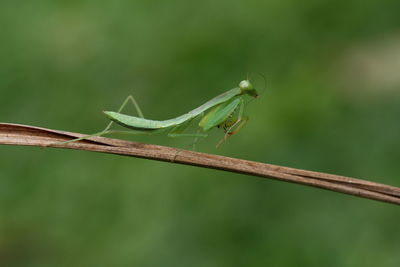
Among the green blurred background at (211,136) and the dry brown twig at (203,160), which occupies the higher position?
the green blurred background at (211,136)

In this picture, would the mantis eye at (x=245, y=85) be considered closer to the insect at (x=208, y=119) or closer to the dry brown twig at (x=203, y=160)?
the insect at (x=208, y=119)

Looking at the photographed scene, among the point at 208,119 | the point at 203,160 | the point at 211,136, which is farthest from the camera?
the point at 211,136

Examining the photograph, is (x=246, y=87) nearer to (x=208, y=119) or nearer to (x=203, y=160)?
(x=208, y=119)

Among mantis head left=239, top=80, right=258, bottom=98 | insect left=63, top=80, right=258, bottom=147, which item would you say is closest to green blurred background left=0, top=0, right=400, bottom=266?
insect left=63, top=80, right=258, bottom=147

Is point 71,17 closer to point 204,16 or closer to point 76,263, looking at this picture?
point 204,16

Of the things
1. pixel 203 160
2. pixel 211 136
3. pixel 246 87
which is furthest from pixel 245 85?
pixel 211 136

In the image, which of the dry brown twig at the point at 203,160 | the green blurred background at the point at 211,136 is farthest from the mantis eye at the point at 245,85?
the green blurred background at the point at 211,136
